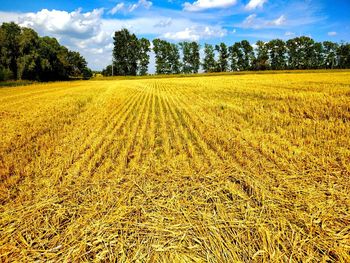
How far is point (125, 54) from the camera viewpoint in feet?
328

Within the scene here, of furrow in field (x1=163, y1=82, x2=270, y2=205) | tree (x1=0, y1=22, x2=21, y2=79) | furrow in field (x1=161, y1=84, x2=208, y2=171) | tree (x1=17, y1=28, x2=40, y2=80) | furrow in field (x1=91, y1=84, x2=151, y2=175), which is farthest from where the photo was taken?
tree (x1=17, y1=28, x2=40, y2=80)

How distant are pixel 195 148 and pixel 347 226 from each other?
373 centimetres

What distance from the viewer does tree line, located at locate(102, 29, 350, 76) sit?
A: 9931 centimetres

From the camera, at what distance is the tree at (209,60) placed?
336 feet

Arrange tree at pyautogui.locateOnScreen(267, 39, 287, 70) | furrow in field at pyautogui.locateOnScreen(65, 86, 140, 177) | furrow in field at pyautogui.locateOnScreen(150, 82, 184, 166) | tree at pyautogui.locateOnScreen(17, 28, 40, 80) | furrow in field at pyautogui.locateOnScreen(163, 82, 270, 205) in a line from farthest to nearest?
tree at pyautogui.locateOnScreen(267, 39, 287, 70), tree at pyautogui.locateOnScreen(17, 28, 40, 80), furrow in field at pyautogui.locateOnScreen(150, 82, 184, 166), furrow in field at pyautogui.locateOnScreen(65, 86, 140, 177), furrow in field at pyautogui.locateOnScreen(163, 82, 270, 205)

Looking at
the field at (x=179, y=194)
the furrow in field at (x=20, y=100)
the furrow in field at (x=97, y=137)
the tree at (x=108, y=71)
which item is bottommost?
the field at (x=179, y=194)

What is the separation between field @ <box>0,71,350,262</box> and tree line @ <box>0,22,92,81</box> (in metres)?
50.8

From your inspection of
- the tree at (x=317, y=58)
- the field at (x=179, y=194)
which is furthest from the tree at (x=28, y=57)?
the tree at (x=317, y=58)

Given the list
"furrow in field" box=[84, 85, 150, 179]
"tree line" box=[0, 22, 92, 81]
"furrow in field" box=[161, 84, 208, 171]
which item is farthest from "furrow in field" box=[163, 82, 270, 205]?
"tree line" box=[0, 22, 92, 81]

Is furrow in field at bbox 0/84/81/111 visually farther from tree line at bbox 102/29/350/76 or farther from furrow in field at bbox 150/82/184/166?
tree line at bbox 102/29/350/76

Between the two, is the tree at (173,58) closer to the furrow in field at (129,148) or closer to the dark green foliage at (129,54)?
the dark green foliage at (129,54)

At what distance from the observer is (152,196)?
4.18m

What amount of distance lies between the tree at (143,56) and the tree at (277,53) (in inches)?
1901

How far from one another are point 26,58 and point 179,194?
60357mm
